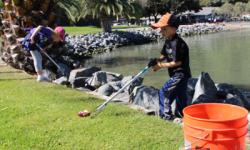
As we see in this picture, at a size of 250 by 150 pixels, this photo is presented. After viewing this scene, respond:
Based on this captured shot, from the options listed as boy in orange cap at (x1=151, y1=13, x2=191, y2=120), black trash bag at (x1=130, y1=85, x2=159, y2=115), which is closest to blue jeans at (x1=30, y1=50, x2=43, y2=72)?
black trash bag at (x1=130, y1=85, x2=159, y2=115)

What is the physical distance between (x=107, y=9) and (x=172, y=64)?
90.9ft

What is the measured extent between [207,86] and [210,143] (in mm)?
4959

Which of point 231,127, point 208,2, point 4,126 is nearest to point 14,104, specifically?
point 4,126

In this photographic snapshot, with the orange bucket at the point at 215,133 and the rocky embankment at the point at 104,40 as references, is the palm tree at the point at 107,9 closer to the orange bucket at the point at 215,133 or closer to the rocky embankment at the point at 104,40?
the rocky embankment at the point at 104,40

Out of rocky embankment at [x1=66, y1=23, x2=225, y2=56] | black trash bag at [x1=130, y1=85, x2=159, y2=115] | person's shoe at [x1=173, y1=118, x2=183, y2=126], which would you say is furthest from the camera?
rocky embankment at [x1=66, y1=23, x2=225, y2=56]

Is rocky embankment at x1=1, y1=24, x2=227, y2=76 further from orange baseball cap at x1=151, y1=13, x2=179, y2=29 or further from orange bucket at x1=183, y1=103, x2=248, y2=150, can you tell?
orange bucket at x1=183, y1=103, x2=248, y2=150

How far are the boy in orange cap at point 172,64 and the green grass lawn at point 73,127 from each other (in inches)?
18.1

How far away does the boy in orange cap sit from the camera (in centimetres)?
594

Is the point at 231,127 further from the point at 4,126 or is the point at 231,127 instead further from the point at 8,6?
the point at 8,6

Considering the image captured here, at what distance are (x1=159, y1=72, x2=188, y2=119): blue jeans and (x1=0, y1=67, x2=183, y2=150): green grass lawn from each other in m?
0.40

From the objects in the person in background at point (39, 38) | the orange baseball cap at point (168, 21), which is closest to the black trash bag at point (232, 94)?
the orange baseball cap at point (168, 21)

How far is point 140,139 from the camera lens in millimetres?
5203

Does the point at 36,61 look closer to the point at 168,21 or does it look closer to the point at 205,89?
the point at 205,89

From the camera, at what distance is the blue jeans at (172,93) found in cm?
635
